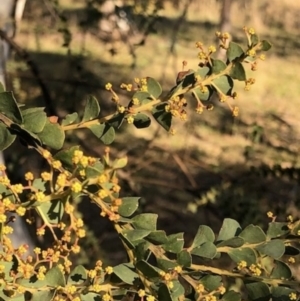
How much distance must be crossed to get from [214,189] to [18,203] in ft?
3.85

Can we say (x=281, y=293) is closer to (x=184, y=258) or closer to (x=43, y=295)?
(x=184, y=258)

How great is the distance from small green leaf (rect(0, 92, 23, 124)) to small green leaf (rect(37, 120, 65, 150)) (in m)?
0.03

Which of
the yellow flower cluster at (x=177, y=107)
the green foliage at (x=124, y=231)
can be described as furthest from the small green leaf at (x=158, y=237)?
the yellow flower cluster at (x=177, y=107)

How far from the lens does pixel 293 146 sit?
13.2 feet

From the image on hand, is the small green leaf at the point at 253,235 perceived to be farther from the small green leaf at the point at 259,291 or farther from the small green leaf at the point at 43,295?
the small green leaf at the point at 43,295

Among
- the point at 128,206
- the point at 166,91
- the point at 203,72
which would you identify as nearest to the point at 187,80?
the point at 203,72

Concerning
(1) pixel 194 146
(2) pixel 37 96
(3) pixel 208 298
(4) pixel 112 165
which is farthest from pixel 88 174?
(1) pixel 194 146

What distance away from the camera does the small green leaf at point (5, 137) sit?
57 cm

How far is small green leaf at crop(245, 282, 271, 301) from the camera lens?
0.59m

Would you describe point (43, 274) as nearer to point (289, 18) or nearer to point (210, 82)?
point (210, 82)

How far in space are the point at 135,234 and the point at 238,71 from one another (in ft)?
0.57

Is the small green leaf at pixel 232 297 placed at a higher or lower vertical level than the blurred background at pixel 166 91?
higher

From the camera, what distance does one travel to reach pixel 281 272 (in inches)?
24.1

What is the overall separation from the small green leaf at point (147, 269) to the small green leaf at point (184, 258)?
1.0 inches
